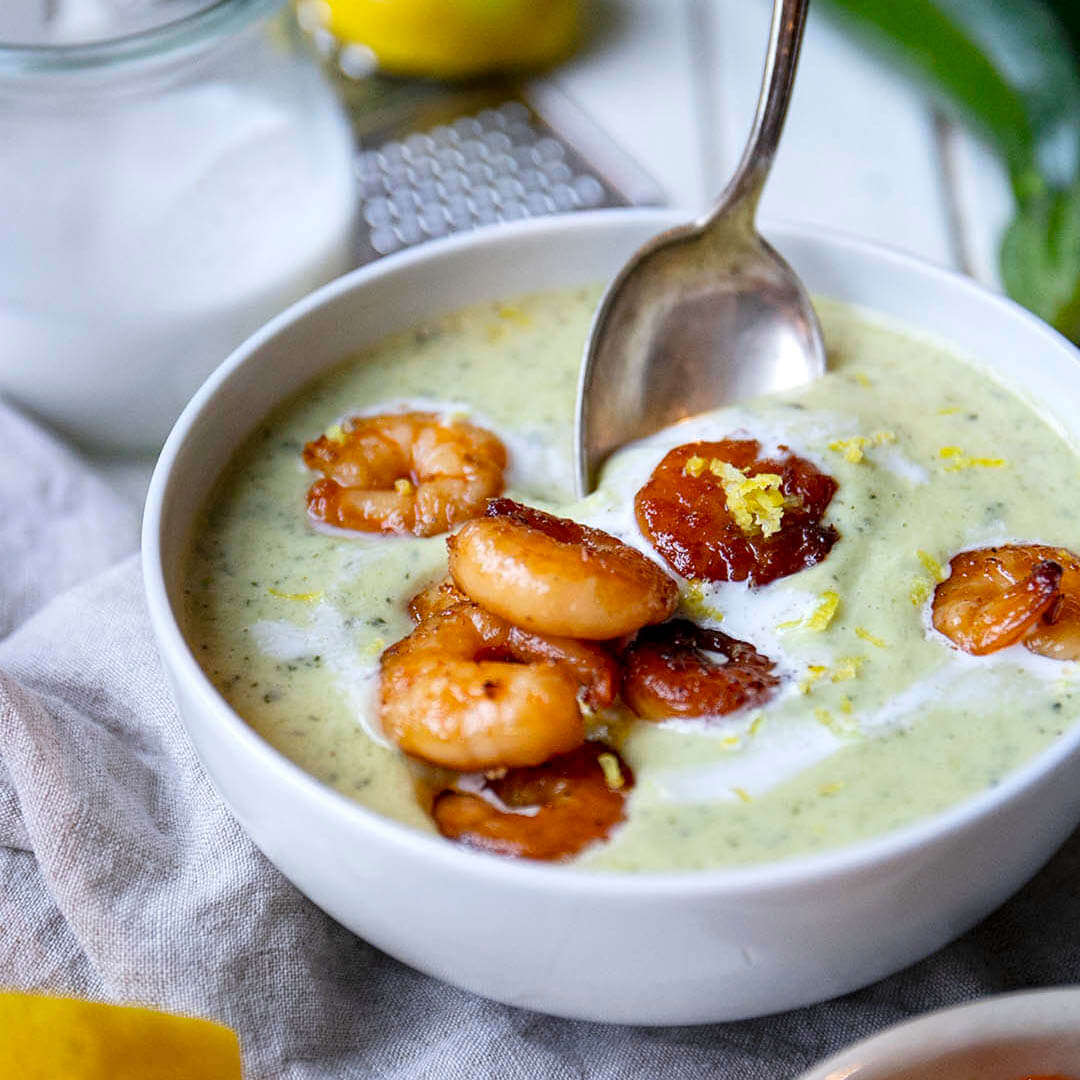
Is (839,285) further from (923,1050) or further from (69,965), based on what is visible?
(69,965)

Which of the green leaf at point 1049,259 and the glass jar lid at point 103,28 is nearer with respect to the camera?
the glass jar lid at point 103,28

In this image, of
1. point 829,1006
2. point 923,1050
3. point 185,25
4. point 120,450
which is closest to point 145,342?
point 120,450

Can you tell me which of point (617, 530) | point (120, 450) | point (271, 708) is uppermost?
point (617, 530)

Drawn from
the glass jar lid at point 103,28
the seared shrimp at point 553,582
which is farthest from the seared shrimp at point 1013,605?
the glass jar lid at point 103,28

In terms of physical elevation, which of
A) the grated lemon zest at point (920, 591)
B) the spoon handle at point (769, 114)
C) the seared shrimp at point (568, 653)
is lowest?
the seared shrimp at point (568, 653)

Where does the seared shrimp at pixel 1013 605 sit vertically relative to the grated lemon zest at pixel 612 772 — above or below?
above

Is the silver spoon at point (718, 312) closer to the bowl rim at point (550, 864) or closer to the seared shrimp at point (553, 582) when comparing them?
the seared shrimp at point (553, 582)

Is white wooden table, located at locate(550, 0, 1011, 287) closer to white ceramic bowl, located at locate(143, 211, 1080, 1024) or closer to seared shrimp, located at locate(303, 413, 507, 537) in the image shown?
seared shrimp, located at locate(303, 413, 507, 537)

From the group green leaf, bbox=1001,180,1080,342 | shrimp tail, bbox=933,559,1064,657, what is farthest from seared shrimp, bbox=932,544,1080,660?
green leaf, bbox=1001,180,1080,342
